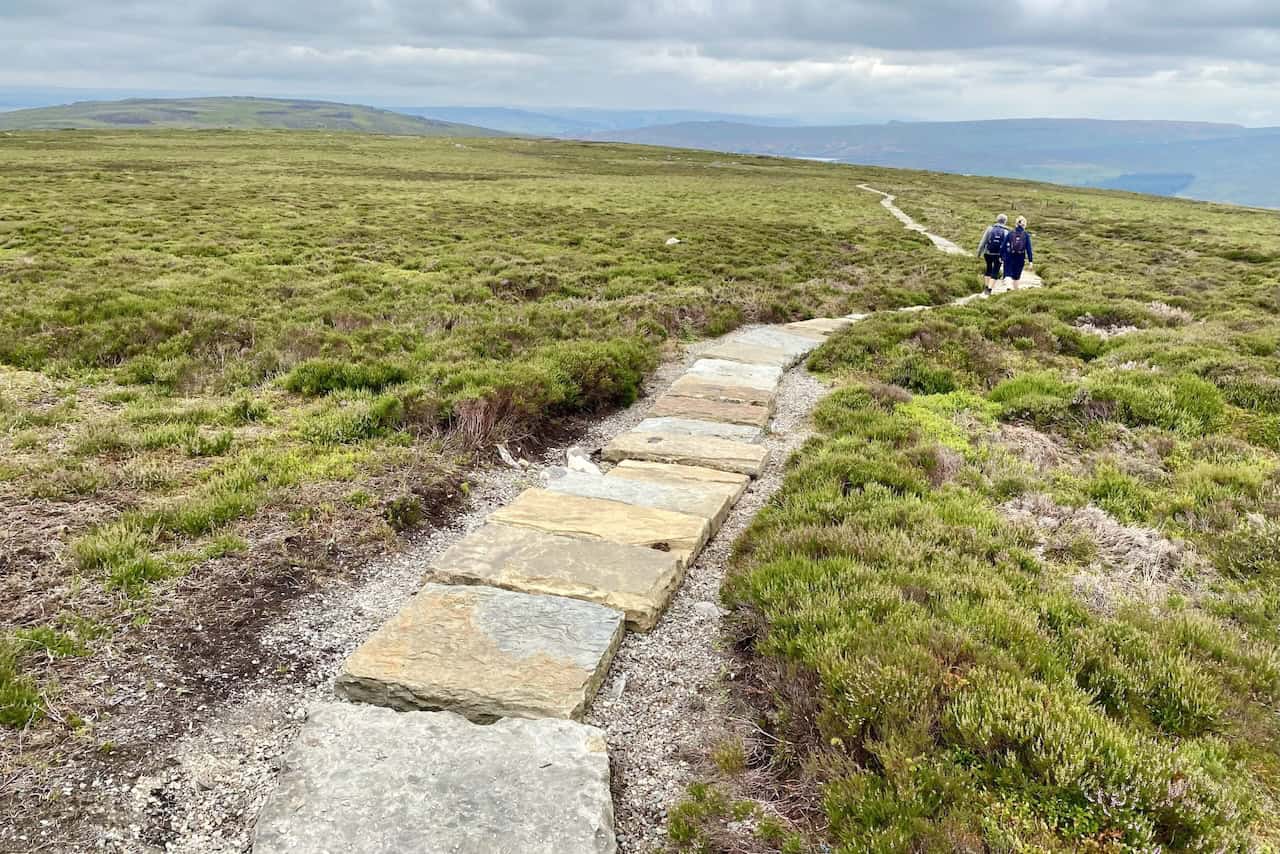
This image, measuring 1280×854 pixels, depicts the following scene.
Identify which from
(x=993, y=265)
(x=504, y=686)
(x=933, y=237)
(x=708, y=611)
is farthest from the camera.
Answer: (x=933, y=237)

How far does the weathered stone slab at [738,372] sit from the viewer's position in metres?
12.3

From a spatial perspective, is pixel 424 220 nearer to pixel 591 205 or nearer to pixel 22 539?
pixel 591 205

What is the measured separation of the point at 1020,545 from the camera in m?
6.82

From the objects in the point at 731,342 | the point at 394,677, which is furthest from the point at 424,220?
the point at 394,677

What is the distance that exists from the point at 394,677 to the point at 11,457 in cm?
638

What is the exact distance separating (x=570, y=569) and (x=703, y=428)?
4416mm

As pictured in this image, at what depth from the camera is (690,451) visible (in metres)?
9.20

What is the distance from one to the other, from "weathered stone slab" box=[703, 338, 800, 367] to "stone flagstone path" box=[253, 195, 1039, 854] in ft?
18.8

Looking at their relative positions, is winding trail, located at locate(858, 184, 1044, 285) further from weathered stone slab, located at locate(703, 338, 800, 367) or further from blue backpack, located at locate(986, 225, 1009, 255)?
weathered stone slab, located at locate(703, 338, 800, 367)

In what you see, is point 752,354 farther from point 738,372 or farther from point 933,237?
point 933,237

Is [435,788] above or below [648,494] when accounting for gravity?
below

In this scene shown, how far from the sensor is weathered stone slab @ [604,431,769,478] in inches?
351

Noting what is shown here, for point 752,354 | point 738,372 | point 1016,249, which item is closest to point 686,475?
Result: point 738,372

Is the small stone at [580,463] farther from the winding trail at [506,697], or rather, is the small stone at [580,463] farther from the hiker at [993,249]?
the hiker at [993,249]
